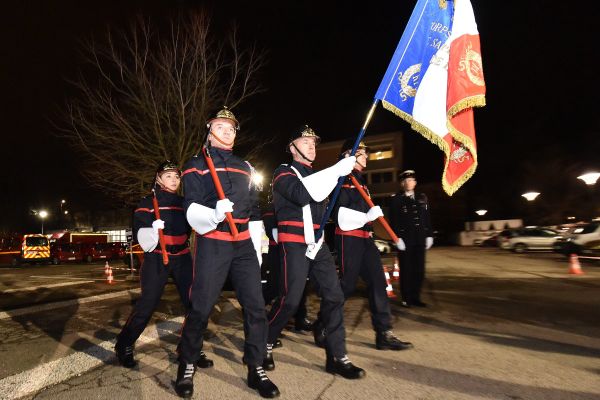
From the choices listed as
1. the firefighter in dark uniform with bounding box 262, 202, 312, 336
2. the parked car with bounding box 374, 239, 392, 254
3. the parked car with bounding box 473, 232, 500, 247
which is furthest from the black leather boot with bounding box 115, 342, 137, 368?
the parked car with bounding box 473, 232, 500, 247

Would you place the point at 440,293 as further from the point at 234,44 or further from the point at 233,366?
the point at 234,44

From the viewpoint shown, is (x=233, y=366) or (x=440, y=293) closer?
(x=233, y=366)

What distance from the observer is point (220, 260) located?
10.4 feet

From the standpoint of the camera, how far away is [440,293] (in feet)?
26.0

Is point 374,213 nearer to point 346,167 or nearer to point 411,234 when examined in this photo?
point 346,167

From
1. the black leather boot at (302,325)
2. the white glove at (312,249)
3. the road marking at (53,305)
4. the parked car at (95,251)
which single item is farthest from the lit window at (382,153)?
the white glove at (312,249)

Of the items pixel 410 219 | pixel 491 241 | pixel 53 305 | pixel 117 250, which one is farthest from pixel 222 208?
pixel 117 250

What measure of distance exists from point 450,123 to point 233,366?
2.85 meters

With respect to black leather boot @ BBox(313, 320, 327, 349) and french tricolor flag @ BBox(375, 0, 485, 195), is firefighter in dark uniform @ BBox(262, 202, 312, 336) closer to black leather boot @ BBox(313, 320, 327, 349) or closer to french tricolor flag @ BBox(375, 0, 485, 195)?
black leather boot @ BBox(313, 320, 327, 349)

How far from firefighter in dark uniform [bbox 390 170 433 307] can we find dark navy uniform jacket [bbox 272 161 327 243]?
10.3 ft

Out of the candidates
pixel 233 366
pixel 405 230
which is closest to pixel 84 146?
pixel 405 230

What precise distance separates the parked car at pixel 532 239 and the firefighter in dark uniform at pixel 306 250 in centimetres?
2128

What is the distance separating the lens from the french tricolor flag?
3836 millimetres

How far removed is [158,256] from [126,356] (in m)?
0.89
